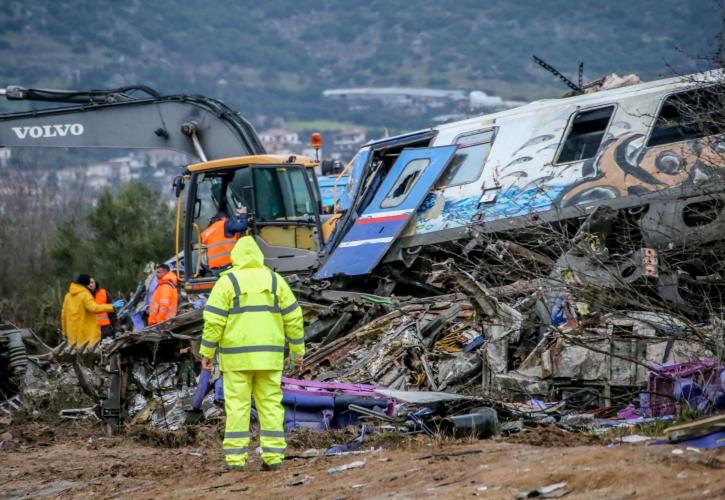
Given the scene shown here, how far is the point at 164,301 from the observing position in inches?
634

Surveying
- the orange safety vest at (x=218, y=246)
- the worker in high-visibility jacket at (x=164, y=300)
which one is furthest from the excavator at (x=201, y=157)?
the worker in high-visibility jacket at (x=164, y=300)

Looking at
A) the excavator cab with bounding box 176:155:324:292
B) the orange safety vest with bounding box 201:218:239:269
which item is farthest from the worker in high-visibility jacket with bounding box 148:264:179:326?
the orange safety vest with bounding box 201:218:239:269

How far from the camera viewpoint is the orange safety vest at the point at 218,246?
53.8 ft

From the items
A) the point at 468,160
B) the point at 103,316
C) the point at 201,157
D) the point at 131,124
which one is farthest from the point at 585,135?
the point at 131,124

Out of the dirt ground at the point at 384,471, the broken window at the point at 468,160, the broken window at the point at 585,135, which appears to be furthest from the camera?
the broken window at the point at 468,160

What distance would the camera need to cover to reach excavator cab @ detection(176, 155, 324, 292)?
16625 mm

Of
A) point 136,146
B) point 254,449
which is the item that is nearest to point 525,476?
point 254,449

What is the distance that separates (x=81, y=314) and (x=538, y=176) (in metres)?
6.85

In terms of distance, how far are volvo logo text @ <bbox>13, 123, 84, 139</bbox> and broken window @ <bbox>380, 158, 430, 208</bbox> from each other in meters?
6.41

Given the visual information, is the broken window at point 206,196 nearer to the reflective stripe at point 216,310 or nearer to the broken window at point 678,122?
the broken window at point 678,122

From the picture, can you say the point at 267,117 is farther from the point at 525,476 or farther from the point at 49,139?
the point at 525,476

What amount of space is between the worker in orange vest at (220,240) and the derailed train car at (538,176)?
4.31 ft

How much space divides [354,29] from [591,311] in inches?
4340

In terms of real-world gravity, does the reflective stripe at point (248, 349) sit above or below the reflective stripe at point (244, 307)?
below
